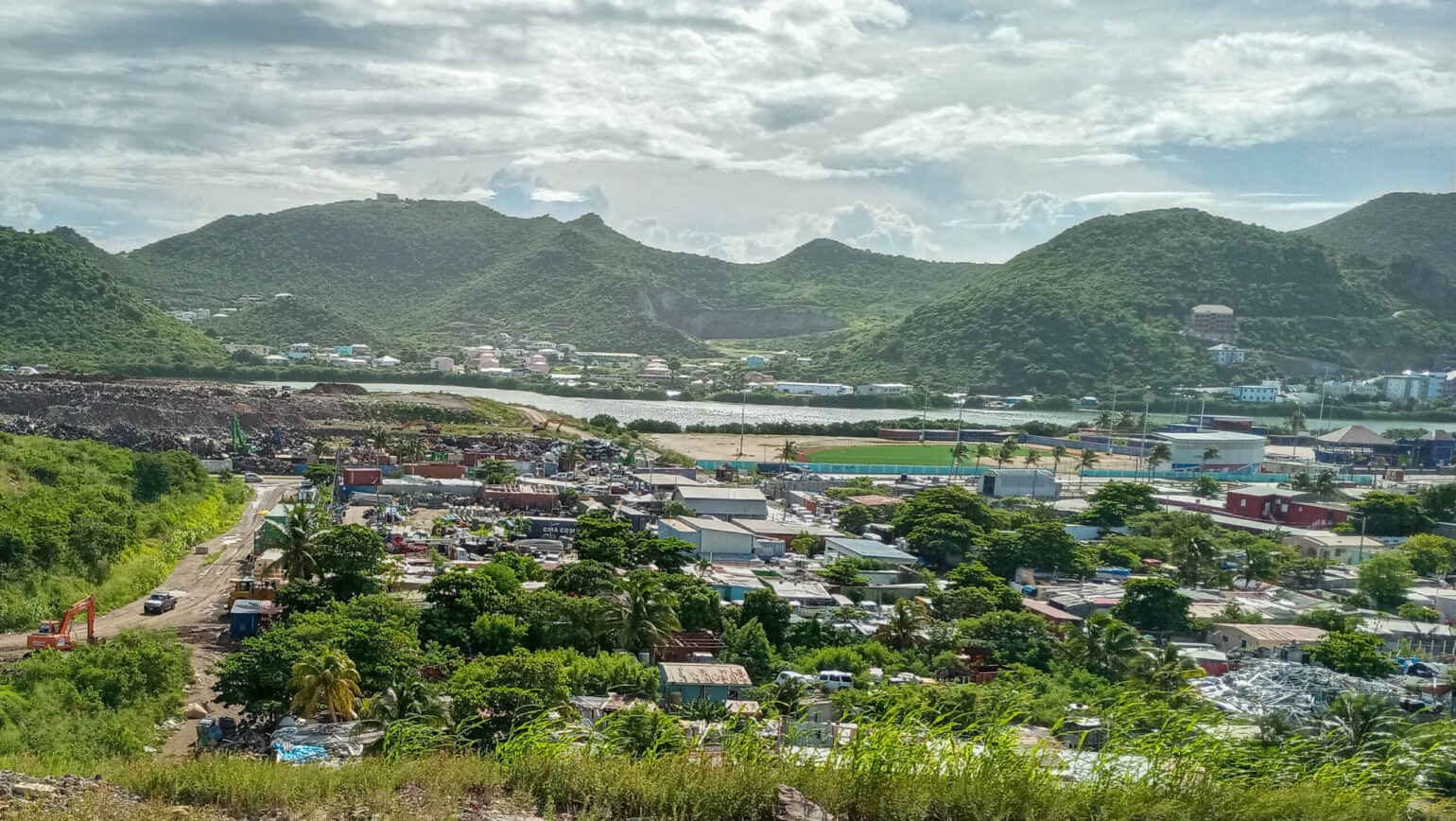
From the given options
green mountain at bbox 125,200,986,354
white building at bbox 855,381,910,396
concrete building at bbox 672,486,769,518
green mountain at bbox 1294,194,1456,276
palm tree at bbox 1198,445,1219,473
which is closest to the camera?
concrete building at bbox 672,486,769,518

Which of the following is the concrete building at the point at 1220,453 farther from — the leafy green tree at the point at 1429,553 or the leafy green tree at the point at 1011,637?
the leafy green tree at the point at 1011,637

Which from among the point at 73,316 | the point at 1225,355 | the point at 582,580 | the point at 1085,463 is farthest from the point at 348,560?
the point at 1225,355

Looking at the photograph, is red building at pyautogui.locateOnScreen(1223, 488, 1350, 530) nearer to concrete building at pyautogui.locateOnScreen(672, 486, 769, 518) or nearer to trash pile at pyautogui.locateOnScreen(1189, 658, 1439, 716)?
concrete building at pyautogui.locateOnScreen(672, 486, 769, 518)

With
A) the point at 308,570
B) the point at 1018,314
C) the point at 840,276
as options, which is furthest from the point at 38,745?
the point at 840,276

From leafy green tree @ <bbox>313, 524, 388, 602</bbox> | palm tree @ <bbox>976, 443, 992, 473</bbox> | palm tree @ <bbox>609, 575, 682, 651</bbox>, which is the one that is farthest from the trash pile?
palm tree @ <bbox>976, 443, 992, 473</bbox>

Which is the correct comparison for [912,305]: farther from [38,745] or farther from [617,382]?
[38,745]
